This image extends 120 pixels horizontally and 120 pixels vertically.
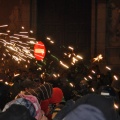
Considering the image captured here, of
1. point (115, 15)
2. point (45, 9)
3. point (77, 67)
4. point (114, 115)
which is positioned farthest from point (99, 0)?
point (114, 115)

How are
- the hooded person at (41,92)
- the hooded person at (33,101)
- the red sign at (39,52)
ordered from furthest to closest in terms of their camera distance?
the red sign at (39,52), the hooded person at (41,92), the hooded person at (33,101)

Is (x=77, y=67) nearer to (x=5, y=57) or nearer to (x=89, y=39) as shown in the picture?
(x=5, y=57)

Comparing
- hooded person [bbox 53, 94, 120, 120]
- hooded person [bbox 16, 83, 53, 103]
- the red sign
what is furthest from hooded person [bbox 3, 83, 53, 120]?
the red sign

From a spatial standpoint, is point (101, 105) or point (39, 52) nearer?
point (101, 105)

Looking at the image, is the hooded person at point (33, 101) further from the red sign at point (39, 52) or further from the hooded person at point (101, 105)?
the red sign at point (39, 52)

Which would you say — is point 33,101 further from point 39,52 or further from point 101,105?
point 39,52

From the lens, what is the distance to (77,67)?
15930 mm

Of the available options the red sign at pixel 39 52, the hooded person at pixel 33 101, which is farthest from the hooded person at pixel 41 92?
the red sign at pixel 39 52

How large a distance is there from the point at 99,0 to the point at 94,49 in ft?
6.87

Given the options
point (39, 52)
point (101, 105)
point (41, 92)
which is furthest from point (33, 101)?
point (39, 52)

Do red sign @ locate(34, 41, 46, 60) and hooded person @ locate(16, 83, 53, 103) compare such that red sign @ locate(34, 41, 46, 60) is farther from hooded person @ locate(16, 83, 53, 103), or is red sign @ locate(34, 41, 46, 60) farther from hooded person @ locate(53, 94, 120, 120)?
hooded person @ locate(53, 94, 120, 120)

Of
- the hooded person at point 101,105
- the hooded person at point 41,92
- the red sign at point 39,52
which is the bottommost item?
the red sign at point 39,52

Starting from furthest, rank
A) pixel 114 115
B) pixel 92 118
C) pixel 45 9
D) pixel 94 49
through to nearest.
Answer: pixel 45 9, pixel 94 49, pixel 114 115, pixel 92 118

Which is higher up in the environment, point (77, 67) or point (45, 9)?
point (45, 9)
